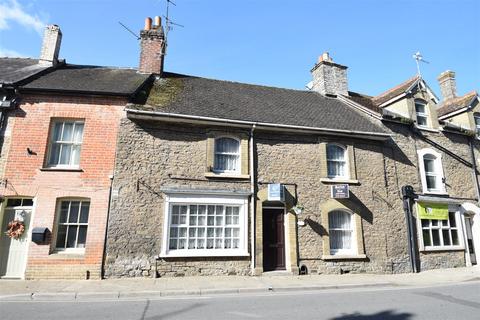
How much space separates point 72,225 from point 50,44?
9060 millimetres

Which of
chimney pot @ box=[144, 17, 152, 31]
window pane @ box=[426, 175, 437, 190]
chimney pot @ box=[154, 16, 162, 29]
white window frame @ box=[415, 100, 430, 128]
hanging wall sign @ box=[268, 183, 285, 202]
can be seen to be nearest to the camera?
hanging wall sign @ box=[268, 183, 285, 202]

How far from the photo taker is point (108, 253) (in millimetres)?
10172

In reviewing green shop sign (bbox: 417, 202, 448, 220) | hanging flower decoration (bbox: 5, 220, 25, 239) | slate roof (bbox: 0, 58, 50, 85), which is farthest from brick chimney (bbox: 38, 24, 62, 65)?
green shop sign (bbox: 417, 202, 448, 220)

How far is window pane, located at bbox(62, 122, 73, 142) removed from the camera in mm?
11250

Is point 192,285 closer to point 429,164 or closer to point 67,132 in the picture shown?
point 67,132

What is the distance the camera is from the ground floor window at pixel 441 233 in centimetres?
1384

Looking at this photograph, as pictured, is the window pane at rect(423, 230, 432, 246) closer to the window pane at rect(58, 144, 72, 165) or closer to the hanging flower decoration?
the window pane at rect(58, 144, 72, 165)

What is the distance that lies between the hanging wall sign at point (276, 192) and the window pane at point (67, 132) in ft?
25.0

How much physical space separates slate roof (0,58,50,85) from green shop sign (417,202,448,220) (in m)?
17.1

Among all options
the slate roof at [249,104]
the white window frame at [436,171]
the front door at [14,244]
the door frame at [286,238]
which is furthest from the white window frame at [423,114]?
the front door at [14,244]

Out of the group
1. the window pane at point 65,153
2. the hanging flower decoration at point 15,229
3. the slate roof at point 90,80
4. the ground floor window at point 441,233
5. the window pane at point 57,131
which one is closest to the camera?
the hanging flower decoration at point 15,229

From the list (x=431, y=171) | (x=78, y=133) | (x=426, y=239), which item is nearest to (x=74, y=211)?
(x=78, y=133)

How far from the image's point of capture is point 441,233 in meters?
14.2

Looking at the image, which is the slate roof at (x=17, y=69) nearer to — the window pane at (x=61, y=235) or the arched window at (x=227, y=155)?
the window pane at (x=61, y=235)
